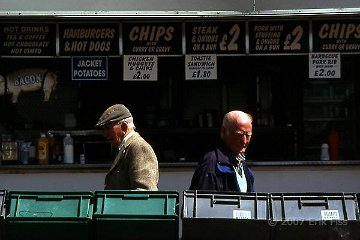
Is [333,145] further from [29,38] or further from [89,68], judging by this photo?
[29,38]

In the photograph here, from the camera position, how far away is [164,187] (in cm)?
940

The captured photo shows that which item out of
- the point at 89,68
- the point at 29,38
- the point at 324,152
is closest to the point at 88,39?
the point at 89,68

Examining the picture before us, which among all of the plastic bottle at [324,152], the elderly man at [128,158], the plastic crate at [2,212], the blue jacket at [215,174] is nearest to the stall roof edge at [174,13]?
the plastic bottle at [324,152]

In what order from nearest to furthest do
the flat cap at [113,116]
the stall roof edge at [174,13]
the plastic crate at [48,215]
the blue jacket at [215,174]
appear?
1. the plastic crate at [48,215]
2. the blue jacket at [215,174]
3. the flat cap at [113,116]
4. the stall roof edge at [174,13]

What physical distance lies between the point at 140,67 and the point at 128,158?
420 cm

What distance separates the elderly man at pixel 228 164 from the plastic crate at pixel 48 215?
0.85 m

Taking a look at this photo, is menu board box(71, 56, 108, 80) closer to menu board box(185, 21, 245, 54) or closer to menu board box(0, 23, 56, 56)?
menu board box(0, 23, 56, 56)

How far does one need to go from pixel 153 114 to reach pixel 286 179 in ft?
6.49

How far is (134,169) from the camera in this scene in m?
5.32

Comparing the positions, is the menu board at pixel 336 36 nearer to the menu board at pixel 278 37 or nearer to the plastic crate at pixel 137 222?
the menu board at pixel 278 37

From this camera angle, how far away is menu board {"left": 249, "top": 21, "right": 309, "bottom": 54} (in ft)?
30.9

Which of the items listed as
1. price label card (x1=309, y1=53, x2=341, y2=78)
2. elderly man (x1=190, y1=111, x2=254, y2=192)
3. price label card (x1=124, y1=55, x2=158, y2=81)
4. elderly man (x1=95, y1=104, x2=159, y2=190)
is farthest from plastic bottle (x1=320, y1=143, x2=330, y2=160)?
elderly man (x1=95, y1=104, x2=159, y2=190)

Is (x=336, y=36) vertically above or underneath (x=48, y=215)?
above

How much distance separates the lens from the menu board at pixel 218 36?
9.41 meters
